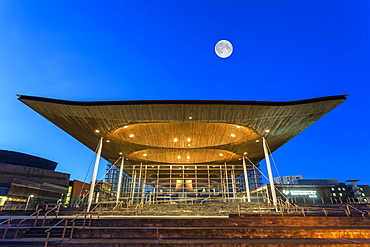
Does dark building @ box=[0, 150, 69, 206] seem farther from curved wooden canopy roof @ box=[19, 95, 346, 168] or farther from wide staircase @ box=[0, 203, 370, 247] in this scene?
wide staircase @ box=[0, 203, 370, 247]

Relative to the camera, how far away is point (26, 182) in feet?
114

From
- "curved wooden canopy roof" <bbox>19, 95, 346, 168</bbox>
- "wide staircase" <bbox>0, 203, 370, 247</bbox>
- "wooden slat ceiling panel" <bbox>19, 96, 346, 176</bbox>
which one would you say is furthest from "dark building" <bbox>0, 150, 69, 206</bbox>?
"wide staircase" <bbox>0, 203, 370, 247</bbox>

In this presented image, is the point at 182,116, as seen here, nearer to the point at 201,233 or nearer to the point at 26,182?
the point at 201,233

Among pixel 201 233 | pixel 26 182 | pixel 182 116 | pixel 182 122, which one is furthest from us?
pixel 26 182

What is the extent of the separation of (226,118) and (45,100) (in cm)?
1303

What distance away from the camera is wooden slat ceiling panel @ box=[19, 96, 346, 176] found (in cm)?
1448

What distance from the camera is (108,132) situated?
19.5 m

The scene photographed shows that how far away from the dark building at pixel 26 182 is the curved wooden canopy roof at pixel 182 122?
706 inches

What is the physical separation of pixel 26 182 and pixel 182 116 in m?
33.7

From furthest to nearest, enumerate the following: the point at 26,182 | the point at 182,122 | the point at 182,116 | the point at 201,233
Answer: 1. the point at 26,182
2. the point at 182,122
3. the point at 182,116
4. the point at 201,233

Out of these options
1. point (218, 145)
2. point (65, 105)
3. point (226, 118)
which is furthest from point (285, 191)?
point (65, 105)

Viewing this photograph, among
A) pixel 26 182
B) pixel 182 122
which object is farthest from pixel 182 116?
pixel 26 182

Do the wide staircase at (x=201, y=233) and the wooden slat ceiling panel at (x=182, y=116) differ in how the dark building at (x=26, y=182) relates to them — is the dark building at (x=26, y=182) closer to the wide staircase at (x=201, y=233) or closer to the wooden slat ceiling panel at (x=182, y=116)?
the wooden slat ceiling panel at (x=182, y=116)

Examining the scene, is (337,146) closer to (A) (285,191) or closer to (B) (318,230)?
(A) (285,191)
